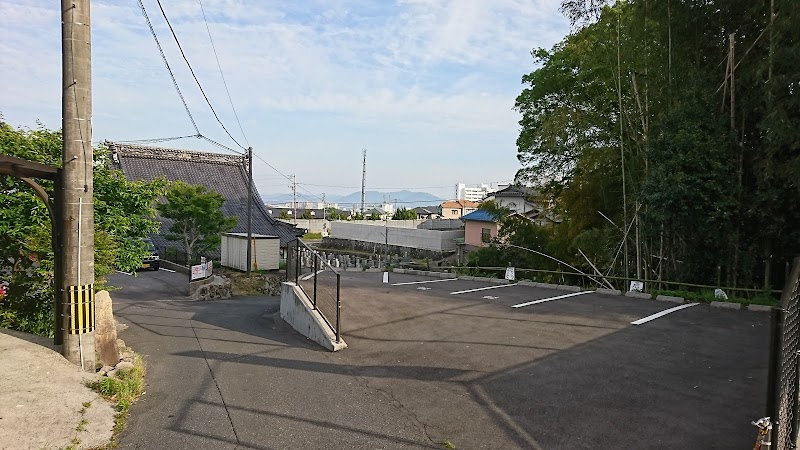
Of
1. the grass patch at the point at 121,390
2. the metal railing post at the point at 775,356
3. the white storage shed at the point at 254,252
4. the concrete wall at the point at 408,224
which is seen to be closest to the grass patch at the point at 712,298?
the metal railing post at the point at 775,356

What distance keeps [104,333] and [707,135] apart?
39.9 feet

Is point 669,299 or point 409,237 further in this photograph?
point 409,237

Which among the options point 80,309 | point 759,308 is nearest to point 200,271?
point 80,309

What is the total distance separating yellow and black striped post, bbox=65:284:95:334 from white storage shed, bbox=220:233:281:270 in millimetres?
16433

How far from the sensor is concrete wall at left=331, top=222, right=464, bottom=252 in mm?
32562

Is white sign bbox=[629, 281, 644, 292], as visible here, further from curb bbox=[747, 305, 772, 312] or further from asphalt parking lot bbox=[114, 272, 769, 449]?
curb bbox=[747, 305, 772, 312]

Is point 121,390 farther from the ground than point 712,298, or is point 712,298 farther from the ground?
point 712,298

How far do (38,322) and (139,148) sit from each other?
2567cm

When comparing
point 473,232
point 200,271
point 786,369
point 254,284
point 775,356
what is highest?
point 775,356

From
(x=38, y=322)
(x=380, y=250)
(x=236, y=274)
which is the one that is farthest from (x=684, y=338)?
(x=380, y=250)

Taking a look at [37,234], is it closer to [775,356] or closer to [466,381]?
[466,381]

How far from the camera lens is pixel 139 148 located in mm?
30641

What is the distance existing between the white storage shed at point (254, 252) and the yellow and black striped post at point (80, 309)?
16.4 meters

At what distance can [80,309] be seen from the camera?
6.06m
